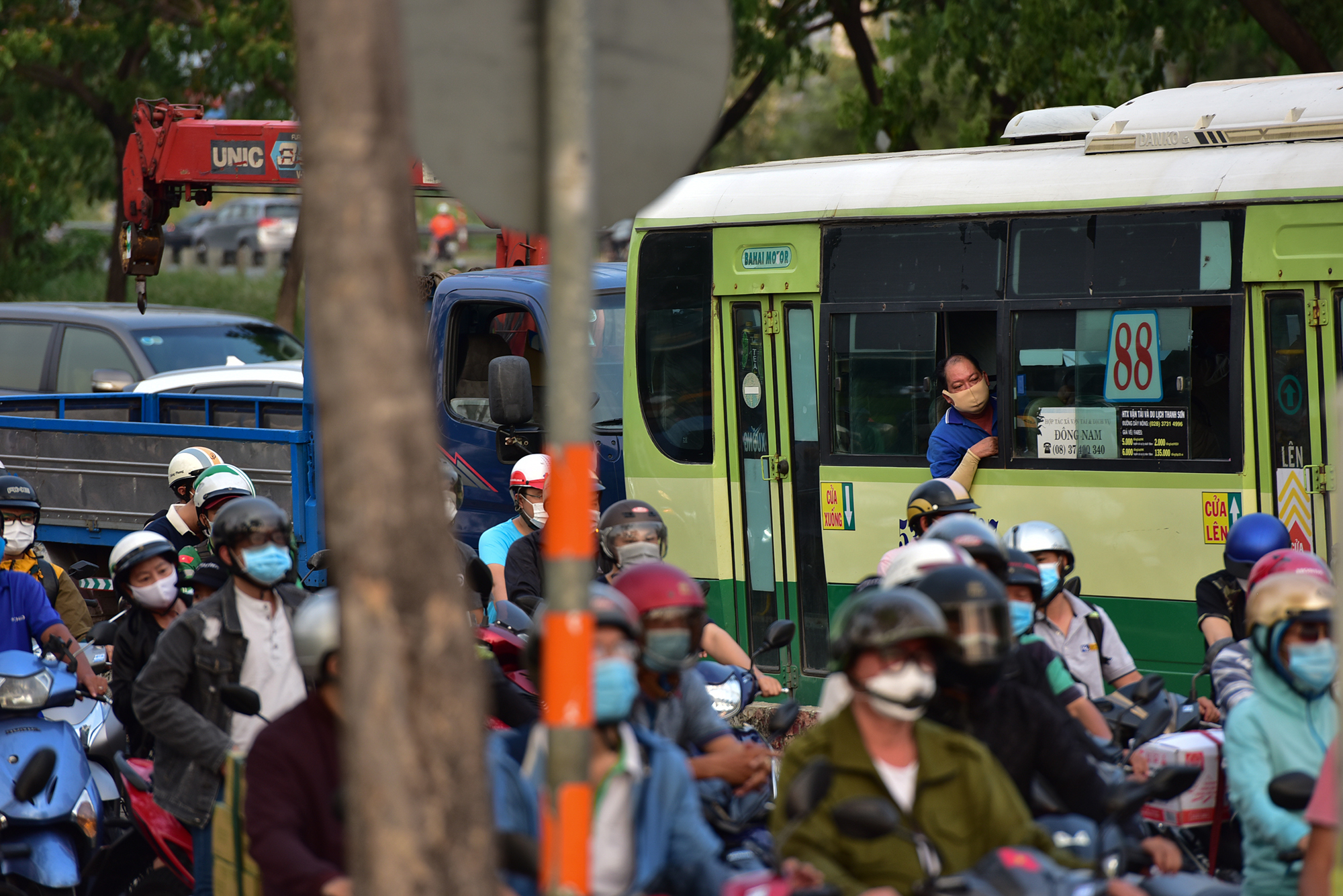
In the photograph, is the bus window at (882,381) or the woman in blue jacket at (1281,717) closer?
the woman in blue jacket at (1281,717)

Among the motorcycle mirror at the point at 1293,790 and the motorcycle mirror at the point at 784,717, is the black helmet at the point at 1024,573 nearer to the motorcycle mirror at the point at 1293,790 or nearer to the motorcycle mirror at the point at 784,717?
the motorcycle mirror at the point at 784,717

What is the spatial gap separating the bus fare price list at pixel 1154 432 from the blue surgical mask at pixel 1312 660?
12.3 feet

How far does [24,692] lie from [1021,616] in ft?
11.0

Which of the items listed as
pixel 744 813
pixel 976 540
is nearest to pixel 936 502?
pixel 976 540

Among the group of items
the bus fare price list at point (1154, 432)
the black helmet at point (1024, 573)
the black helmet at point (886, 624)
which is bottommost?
the black helmet at point (1024, 573)

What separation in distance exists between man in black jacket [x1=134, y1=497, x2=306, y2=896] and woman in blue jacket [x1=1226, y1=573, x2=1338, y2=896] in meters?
2.69

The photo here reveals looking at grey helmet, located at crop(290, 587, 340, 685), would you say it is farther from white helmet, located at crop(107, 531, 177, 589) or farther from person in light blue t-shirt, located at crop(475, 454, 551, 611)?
person in light blue t-shirt, located at crop(475, 454, 551, 611)

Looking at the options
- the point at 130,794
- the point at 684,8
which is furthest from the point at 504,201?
the point at 130,794

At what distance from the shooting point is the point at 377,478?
114 inches

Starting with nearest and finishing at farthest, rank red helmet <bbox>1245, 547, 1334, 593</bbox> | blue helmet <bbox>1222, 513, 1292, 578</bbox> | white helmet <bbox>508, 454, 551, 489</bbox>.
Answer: red helmet <bbox>1245, 547, 1334, 593</bbox> < blue helmet <bbox>1222, 513, 1292, 578</bbox> < white helmet <bbox>508, 454, 551, 489</bbox>

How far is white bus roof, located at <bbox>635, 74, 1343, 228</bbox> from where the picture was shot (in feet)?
25.9

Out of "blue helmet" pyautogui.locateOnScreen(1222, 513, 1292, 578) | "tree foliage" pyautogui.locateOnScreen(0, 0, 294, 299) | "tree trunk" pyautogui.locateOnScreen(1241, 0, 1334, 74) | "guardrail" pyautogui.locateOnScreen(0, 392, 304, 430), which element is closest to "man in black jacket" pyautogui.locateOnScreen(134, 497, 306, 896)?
"blue helmet" pyautogui.locateOnScreen(1222, 513, 1292, 578)

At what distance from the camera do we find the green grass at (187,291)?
31344 millimetres

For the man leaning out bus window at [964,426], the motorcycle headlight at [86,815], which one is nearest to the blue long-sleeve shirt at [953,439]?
the man leaning out bus window at [964,426]
